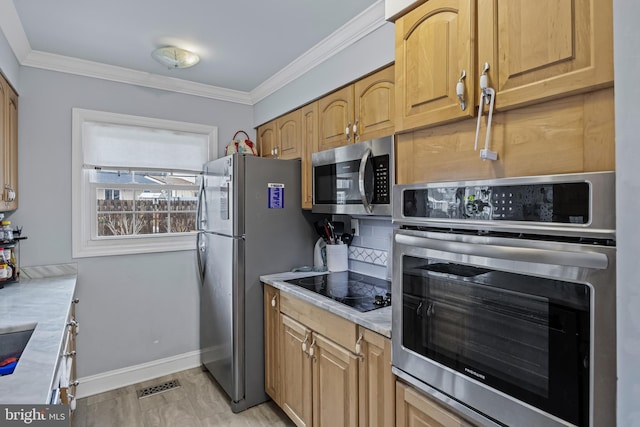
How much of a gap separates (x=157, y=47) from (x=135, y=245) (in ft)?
4.81

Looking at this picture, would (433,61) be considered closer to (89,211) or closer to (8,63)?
(8,63)

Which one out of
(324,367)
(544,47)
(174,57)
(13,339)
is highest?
(174,57)

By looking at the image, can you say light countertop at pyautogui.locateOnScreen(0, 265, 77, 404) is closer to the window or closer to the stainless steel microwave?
the window

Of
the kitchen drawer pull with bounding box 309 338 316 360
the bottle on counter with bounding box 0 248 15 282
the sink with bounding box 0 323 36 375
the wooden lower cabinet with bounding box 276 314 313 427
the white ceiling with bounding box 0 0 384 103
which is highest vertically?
the white ceiling with bounding box 0 0 384 103

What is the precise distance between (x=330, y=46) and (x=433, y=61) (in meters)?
1.15

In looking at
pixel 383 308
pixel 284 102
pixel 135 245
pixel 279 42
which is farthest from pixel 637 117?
pixel 135 245

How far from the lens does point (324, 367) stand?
1.87m

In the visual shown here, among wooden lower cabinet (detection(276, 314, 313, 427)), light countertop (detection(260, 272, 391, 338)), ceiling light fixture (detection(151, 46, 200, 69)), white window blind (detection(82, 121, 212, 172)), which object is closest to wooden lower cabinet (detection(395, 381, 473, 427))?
light countertop (detection(260, 272, 391, 338))

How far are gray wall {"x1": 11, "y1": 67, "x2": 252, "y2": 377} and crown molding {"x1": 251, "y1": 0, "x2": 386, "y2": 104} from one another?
22.8 inches

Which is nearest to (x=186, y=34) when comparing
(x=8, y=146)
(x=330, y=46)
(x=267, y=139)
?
(x=330, y=46)

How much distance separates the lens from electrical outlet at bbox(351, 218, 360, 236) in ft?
8.48

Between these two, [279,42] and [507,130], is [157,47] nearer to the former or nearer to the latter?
[279,42]

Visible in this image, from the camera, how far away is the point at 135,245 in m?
2.78

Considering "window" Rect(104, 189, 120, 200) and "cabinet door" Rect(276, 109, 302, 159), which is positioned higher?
"cabinet door" Rect(276, 109, 302, 159)
